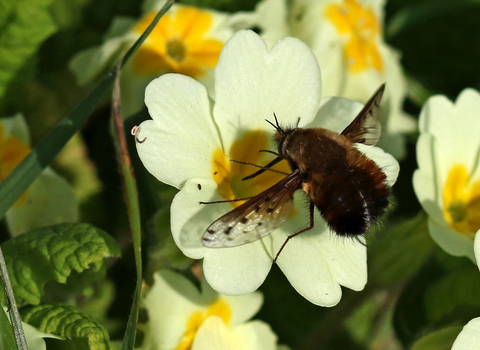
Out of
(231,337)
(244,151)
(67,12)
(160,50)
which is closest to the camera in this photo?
(244,151)

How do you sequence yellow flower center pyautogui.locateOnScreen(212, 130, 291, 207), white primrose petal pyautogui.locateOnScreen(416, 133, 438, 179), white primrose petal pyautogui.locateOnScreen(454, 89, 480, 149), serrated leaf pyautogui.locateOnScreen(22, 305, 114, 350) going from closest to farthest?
serrated leaf pyautogui.locateOnScreen(22, 305, 114, 350) < yellow flower center pyautogui.locateOnScreen(212, 130, 291, 207) < white primrose petal pyautogui.locateOnScreen(416, 133, 438, 179) < white primrose petal pyautogui.locateOnScreen(454, 89, 480, 149)

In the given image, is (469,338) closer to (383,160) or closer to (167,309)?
(383,160)

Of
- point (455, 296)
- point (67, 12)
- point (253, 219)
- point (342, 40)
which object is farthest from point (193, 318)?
point (67, 12)

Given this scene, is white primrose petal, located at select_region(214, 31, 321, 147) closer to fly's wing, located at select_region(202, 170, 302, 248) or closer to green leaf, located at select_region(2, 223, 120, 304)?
fly's wing, located at select_region(202, 170, 302, 248)

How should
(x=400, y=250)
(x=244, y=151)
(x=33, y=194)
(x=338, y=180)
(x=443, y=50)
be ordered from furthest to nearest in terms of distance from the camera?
(x=443, y=50), (x=400, y=250), (x=33, y=194), (x=244, y=151), (x=338, y=180)

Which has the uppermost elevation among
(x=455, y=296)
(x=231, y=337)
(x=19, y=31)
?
(x=19, y=31)

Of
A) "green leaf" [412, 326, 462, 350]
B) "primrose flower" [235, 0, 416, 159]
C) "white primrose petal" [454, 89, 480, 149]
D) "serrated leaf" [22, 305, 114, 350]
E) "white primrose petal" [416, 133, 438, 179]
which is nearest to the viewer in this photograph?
"serrated leaf" [22, 305, 114, 350]

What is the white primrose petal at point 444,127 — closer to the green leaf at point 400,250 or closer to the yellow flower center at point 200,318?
the green leaf at point 400,250

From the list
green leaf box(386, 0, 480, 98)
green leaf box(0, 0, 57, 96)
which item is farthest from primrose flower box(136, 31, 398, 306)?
green leaf box(386, 0, 480, 98)
